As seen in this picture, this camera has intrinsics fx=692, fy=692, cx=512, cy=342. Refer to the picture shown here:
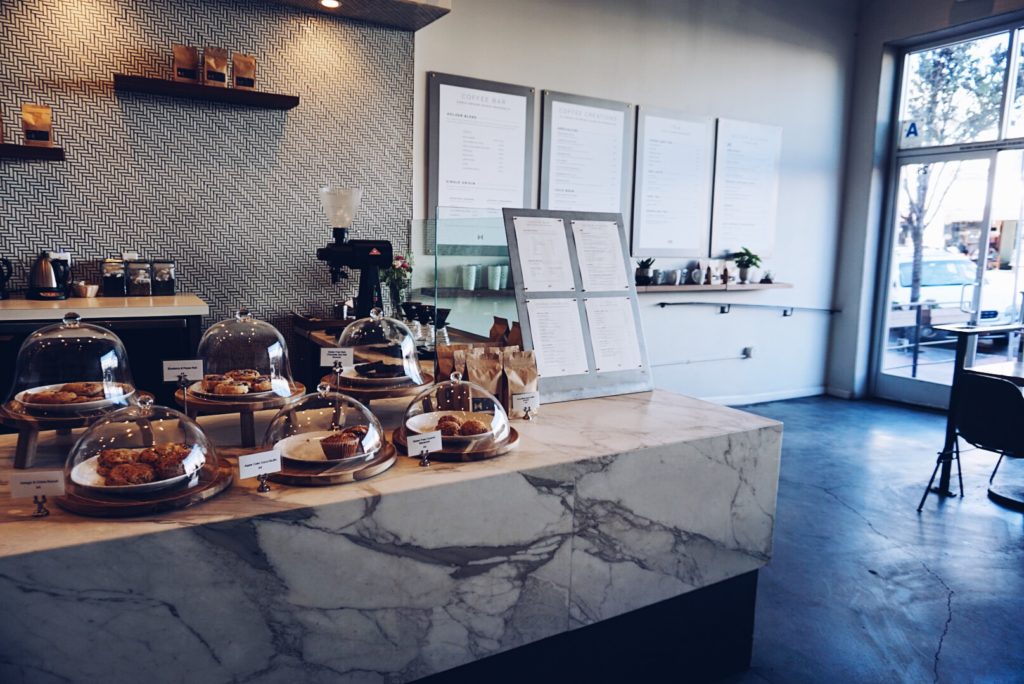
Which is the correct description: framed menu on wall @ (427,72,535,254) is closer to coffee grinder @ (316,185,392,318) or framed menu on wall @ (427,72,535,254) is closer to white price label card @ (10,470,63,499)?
coffee grinder @ (316,185,392,318)

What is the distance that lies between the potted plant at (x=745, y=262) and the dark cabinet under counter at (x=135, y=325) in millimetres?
4135

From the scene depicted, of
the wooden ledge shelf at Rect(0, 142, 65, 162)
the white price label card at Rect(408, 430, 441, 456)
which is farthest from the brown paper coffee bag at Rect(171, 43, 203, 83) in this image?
the white price label card at Rect(408, 430, 441, 456)

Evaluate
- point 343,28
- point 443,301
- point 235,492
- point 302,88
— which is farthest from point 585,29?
point 235,492

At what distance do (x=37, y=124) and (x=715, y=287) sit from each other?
4530 millimetres

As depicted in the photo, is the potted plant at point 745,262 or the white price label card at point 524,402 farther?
the potted plant at point 745,262

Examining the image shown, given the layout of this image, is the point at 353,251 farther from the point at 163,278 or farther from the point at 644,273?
the point at 644,273

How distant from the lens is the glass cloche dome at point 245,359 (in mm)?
1721

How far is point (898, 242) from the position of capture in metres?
6.28

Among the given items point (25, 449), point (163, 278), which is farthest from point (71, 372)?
point (163, 278)

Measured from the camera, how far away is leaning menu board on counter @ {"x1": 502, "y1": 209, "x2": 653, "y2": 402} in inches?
87.0

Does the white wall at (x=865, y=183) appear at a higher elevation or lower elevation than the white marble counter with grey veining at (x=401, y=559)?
higher

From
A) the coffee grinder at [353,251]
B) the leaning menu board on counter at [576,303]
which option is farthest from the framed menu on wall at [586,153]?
the leaning menu board on counter at [576,303]

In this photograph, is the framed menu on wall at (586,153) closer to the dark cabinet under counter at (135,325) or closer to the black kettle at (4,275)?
the dark cabinet under counter at (135,325)

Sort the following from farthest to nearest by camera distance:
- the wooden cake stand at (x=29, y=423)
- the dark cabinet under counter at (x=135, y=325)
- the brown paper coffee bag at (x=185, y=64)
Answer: the brown paper coffee bag at (x=185, y=64) → the dark cabinet under counter at (x=135, y=325) → the wooden cake stand at (x=29, y=423)
